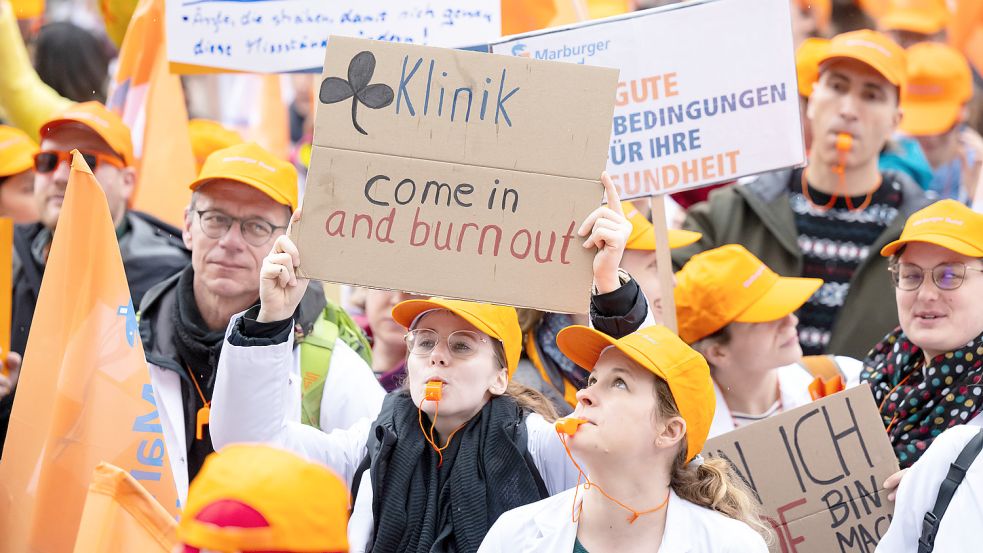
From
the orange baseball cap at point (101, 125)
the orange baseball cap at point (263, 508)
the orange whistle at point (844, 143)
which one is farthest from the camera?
the orange whistle at point (844, 143)

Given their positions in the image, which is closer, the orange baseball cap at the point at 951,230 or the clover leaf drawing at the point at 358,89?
the clover leaf drawing at the point at 358,89

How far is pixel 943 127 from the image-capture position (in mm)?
8258

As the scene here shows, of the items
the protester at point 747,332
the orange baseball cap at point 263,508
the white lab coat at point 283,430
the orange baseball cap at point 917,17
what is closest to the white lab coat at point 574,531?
the white lab coat at point 283,430

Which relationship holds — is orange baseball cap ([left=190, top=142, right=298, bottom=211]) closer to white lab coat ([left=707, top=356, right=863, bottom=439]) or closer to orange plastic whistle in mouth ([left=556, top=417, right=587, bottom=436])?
orange plastic whistle in mouth ([left=556, top=417, right=587, bottom=436])

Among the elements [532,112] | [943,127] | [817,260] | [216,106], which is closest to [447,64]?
[532,112]

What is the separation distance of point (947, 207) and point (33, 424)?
3.00 metres

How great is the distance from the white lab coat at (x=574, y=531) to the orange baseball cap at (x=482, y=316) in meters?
0.66

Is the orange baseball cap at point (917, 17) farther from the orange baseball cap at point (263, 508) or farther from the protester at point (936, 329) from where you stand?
the orange baseball cap at point (263, 508)

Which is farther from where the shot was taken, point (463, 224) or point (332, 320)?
point (332, 320)

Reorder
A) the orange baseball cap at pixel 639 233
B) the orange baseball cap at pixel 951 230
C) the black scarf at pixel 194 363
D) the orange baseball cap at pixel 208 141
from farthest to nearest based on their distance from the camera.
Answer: the orange baseball cap at pixel 208 141 < the orange baseball cap at pixel 639 233 < the black scarf at pixel 194 363 < the orange baseball cap at pixel 951 230

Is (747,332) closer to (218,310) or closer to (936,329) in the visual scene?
(936,329)

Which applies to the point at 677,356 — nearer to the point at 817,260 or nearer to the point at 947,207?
the point at 947,207

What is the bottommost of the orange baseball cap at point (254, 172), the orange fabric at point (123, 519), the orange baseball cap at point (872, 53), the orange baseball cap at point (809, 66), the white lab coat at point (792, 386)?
the orange fabric at point (123, 519)

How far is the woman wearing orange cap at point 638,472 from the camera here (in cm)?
345
